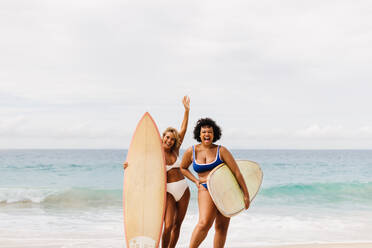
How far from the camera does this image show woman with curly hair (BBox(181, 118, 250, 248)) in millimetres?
3203

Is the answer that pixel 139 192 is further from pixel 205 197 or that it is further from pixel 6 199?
pixel 6 199

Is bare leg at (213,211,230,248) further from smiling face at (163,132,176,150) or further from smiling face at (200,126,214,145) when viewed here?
smiling face at (163,132,176,150)

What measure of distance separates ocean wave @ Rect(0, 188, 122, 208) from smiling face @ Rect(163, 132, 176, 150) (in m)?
7.84

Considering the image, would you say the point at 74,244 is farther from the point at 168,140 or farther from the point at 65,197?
the point at 65,197

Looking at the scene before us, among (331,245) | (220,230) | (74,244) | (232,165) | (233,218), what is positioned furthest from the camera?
(233,218)

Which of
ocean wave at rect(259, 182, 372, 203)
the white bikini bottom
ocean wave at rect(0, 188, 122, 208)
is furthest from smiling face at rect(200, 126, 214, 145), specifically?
ocean wave at rect(259, 182, 372, 203)

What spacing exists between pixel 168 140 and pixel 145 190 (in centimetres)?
66

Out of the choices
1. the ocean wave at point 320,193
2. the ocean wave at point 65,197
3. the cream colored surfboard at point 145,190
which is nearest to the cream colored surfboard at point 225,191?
the cream colored surfboard at point 145,190

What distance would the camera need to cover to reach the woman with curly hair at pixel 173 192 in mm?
3574

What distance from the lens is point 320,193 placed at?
14258mm

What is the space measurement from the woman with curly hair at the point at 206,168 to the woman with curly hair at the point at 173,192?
0.28m

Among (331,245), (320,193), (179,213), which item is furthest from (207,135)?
(320,193)

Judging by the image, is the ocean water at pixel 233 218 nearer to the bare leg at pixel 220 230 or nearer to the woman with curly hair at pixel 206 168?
the bare leg at pixel 220 230

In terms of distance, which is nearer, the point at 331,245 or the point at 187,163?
the point at 187,163
